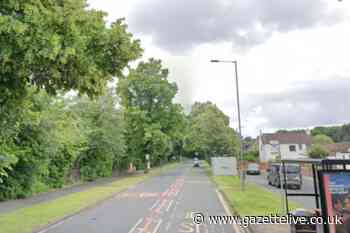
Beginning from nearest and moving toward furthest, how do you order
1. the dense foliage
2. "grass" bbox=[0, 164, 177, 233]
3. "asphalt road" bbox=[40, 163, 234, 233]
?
"asphalt road" bbox=[40, 163, 234, 233], "grass" bbox=[0, 164, 177, 233], the dense foliage

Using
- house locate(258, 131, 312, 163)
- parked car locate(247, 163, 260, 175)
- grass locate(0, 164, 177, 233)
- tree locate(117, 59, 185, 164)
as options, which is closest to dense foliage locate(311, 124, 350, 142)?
house locate(258, 131, 312, 163)

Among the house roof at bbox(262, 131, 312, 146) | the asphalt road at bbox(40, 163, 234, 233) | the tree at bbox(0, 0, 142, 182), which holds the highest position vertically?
the house roof at bbox(262, 131, 312, 146)

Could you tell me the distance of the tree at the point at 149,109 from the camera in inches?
2152

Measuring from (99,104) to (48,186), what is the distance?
1348 centimetres

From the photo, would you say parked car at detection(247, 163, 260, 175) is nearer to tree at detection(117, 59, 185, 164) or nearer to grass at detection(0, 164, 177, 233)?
tree at detection(117, 59, 185, 164)

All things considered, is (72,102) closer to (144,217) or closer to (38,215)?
(38,215)

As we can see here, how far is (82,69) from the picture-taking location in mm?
8148

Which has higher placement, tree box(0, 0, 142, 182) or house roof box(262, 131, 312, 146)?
house roof box(262, 131, 312, 146)

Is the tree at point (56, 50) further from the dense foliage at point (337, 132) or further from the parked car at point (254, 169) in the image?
the dense foliage at point (337, 132)

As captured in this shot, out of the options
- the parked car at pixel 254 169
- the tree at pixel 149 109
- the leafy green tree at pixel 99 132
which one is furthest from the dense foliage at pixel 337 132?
the leafy green tree at pixel 99 132

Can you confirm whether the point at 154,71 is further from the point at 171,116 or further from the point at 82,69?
the point at 82,69

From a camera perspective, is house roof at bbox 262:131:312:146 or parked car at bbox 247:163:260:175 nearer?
parked car at bbox 247:163:260:175

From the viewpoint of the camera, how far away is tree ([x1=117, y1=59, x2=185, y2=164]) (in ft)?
179

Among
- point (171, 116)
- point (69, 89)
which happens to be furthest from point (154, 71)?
point (69, 89)
